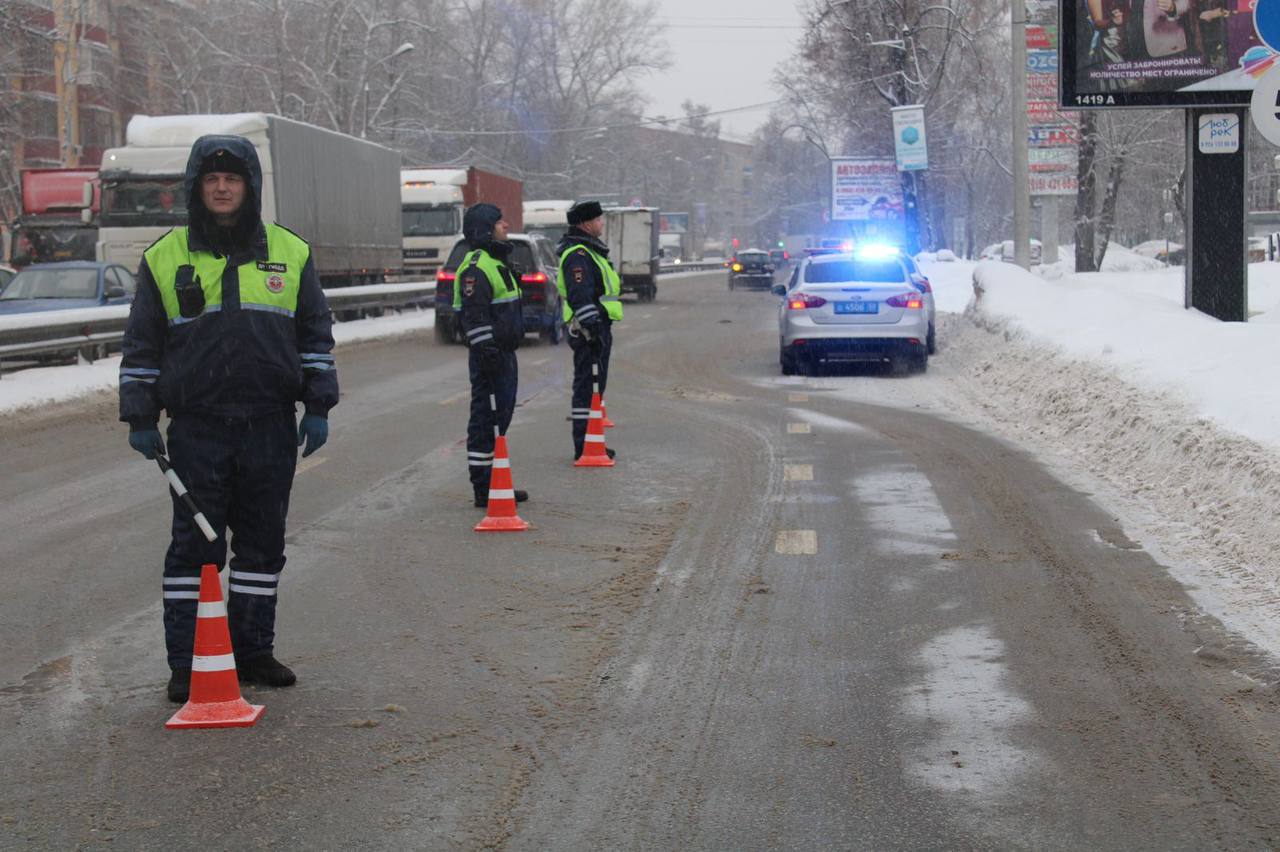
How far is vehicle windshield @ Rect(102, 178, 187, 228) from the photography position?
28.9 metres

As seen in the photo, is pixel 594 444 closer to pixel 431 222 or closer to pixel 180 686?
pixel 180 686

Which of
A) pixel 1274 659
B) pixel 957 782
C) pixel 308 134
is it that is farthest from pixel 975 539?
pixel 308 134

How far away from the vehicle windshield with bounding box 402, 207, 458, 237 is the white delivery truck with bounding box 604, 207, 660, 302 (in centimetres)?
598

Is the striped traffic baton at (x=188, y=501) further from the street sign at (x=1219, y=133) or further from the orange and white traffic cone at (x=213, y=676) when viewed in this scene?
the street sign at (x=1219, y=133)

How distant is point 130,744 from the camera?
5.24 metres

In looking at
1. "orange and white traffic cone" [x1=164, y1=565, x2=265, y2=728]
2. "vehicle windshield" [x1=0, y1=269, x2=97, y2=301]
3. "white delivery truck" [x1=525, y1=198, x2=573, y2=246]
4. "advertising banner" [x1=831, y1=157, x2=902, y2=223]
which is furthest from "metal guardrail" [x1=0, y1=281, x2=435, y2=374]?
"advertising banner" [x1=831, y1=157, x2=902, y2=223]

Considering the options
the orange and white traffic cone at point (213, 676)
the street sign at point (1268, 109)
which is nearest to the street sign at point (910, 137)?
the street sign at point (1268, 109)

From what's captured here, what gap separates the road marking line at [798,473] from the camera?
11555mm

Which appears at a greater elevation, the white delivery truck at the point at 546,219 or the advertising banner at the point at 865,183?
the advertising banner at the point at 865,183

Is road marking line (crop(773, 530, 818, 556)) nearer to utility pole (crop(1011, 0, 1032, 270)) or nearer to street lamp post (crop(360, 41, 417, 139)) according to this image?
utility pole (crop(1011, 0, 1032, 270))

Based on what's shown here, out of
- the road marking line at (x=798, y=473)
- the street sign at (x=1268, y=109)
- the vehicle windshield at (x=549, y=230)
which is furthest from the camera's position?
the vehicle windshield at (x=549, y=230)

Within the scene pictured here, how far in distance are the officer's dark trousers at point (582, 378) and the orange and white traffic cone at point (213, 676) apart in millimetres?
6770

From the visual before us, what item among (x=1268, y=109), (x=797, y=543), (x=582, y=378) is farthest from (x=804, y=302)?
(x=797, y=543)

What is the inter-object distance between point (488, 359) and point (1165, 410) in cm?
492
